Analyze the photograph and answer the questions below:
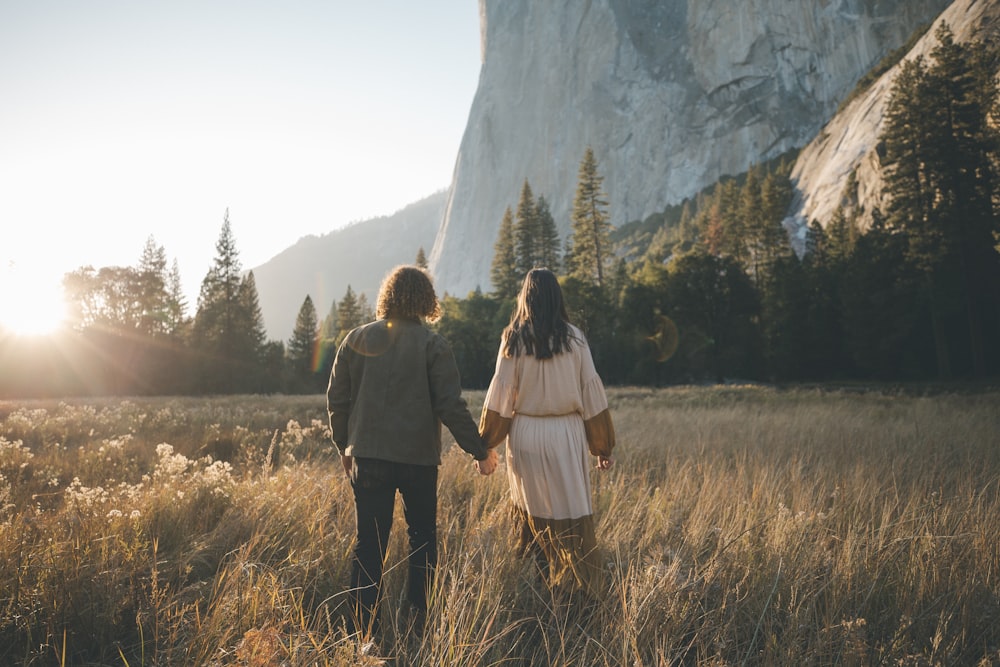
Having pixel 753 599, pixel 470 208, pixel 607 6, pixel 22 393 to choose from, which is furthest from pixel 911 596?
pixel 607 6

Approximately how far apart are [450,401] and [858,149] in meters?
66.1

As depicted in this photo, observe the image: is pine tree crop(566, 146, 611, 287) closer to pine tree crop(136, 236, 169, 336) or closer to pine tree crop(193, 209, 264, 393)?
pine tree crop(193, 209, 264, 393)

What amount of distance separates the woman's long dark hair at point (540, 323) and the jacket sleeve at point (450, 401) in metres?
0.43

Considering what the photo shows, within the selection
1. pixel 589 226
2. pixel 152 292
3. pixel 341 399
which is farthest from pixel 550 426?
pixel 152 292

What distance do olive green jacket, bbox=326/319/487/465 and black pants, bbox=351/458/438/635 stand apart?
10 centimetres

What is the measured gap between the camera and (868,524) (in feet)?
12.9

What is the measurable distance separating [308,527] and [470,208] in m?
144

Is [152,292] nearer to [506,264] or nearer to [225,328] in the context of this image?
[225,328]

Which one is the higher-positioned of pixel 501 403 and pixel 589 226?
pixel 589 226

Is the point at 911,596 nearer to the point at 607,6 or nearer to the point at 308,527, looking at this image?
the point at 308,527

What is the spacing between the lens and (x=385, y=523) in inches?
114

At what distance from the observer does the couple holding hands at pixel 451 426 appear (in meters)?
2.88

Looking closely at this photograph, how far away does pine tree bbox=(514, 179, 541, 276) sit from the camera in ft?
168

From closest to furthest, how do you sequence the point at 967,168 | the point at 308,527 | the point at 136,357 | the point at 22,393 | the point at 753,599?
the point at 753,599, the point at 308,527, the point at 967,168, the point at 22,393, the point at 136,357
